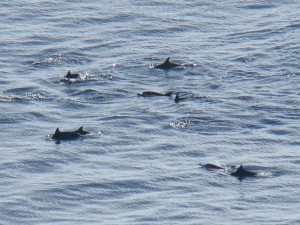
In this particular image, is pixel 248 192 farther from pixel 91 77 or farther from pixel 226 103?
pixel 91 77

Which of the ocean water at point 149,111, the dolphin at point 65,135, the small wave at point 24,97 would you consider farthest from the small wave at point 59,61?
the dolphin at point 65,135

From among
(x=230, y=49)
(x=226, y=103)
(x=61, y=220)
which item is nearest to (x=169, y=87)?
(x=226, y=103)

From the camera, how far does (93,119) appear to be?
79.0 m

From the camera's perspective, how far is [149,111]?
80750 millimetres

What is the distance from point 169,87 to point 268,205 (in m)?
22.5

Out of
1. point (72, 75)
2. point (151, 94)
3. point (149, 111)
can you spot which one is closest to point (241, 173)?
point (149, 111)

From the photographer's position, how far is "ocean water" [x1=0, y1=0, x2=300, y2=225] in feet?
215

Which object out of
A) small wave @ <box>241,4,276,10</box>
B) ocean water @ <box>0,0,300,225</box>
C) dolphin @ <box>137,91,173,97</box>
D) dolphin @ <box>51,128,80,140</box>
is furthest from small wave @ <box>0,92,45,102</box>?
small wave @ <box>241,4,276,10</box>

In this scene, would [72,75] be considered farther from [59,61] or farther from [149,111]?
[149,111]

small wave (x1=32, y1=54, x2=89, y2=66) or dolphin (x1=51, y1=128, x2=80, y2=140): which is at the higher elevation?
small wave (x1=32, y1=54, x2=89, y2=66)

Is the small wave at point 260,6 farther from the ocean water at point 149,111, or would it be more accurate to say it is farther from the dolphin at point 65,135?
the dolphin at point 65,135

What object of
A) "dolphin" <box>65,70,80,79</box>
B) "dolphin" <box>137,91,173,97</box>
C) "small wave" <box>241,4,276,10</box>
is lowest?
"dolphin" <box>137,91,173,97</box>

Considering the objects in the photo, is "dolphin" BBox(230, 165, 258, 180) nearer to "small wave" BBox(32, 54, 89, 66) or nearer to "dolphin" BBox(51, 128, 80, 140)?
"dolphin" BBox(51, 128, 80, 140)

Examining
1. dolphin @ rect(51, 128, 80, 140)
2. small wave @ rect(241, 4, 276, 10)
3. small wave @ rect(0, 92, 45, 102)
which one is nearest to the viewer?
dolphin @ rect(51, 128, 80, 140)
